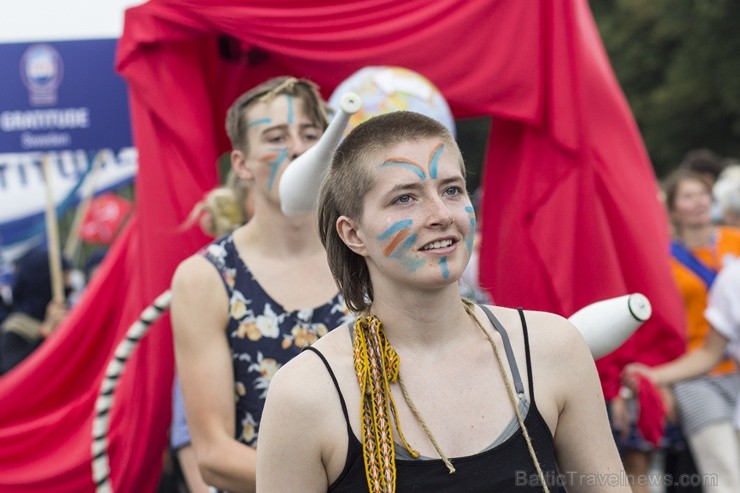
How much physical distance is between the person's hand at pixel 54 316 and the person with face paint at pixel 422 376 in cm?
513

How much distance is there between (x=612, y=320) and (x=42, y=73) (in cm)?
456

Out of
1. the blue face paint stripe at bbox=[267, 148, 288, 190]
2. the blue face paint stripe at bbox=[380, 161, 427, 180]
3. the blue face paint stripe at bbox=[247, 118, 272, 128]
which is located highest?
the blue face paint stripe at bbox=[247, 118, 272, 128]

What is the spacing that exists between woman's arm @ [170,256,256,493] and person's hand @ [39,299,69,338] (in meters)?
3.85

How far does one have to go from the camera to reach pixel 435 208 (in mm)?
2527

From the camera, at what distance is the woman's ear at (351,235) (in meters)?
2.64

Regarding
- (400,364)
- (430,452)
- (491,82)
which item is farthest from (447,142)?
(491,82)

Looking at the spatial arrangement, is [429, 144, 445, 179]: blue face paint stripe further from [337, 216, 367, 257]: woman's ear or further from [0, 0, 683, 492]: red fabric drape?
[0, 0, 683, 492]: red fabric drape

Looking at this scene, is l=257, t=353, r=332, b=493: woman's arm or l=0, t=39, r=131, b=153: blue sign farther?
l=0, t=39, r=131, b=153: blue sign

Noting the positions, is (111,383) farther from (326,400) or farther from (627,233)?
(326,400)

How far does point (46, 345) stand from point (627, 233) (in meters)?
2.37

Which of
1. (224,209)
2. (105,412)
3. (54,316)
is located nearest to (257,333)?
(224,209)

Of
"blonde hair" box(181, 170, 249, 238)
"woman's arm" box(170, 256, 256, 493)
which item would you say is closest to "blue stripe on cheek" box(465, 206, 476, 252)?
"woman's arm" box(170, 256, 256, 493)

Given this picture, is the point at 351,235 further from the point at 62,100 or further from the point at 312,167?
the point at 62,100

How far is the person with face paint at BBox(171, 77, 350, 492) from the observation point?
374 centimetres
